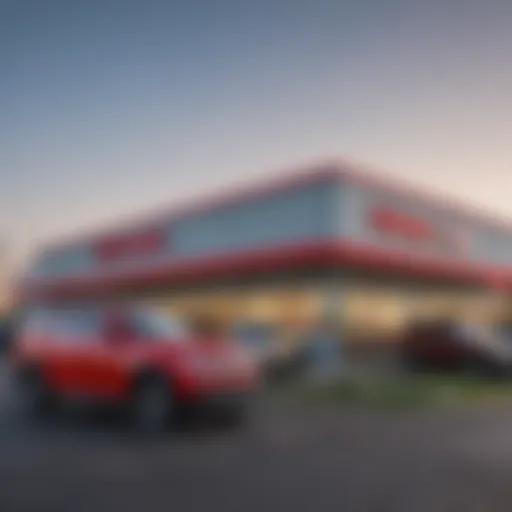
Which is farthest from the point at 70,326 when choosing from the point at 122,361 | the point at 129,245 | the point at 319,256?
the point at 319,256

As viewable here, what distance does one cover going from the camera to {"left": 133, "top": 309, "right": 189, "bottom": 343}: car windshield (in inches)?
41.8

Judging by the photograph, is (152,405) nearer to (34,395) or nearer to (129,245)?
(34,395)

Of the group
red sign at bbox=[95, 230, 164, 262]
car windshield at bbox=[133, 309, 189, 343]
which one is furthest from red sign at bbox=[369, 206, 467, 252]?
car windshield at bbox=[133, 309, 189, 343]

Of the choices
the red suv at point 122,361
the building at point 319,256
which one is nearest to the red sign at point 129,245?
the building at point 319,256

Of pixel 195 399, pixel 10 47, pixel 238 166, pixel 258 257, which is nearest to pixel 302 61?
pixel 238 166

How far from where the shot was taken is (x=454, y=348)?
0.99 meters

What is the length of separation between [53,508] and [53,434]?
0.40 ft

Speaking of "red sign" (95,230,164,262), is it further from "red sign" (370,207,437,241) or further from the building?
"red sign" (370,207,437,241)

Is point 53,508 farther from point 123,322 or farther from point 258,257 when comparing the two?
point 258,257

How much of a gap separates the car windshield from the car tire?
0.57 feet

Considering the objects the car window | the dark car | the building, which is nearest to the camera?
the building

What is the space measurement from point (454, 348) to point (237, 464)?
419 mm

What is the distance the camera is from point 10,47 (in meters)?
1.00

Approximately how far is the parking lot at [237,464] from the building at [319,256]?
0.72ft
